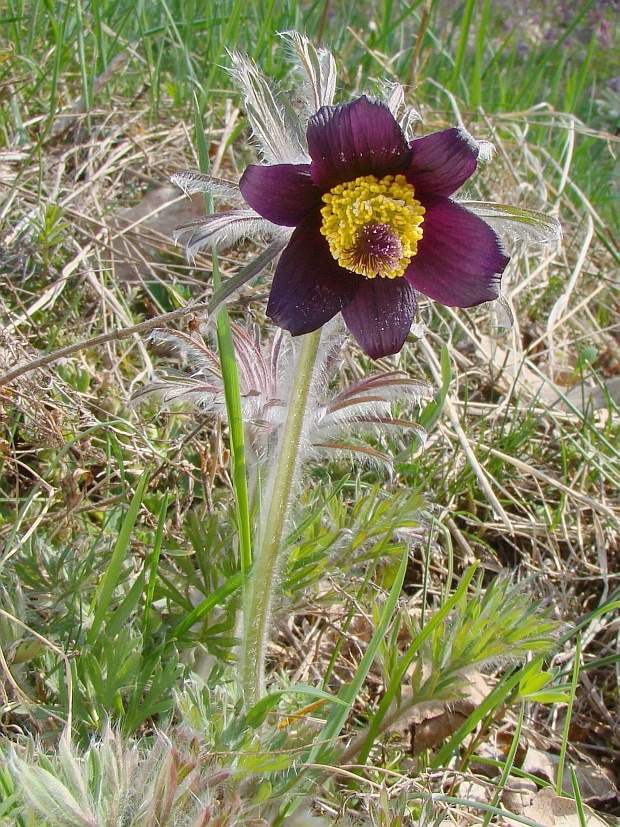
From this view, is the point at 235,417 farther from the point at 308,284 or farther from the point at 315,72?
the point at 315,72

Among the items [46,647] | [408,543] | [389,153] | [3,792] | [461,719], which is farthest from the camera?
[461,719]

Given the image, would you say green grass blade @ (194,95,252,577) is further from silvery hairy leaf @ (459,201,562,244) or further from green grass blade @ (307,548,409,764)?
silvery hairy leaf @ (459,201,562,244)

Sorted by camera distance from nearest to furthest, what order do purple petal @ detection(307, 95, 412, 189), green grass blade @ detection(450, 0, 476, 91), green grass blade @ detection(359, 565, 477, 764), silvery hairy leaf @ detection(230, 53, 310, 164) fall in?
purple petal @ detection(307, 95, 412, 189)
silvery hairy leaf @ detection(230, 53, 310, 164)
green grass blade @ detection(359, 565, 477, 764)
green grass blade @ detection(450, 0, 476, 91)

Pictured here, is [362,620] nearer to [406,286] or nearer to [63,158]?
[406,286]

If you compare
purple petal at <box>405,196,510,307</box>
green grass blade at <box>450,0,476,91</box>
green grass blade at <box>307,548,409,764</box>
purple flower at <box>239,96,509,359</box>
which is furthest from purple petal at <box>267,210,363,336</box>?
green grass blade at <box>450,0,476,91</box>

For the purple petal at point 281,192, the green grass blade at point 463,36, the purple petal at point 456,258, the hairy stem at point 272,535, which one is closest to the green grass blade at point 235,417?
the hairy stem at point 272,535

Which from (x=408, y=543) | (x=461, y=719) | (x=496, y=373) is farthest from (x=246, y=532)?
(x=496, y=373)
